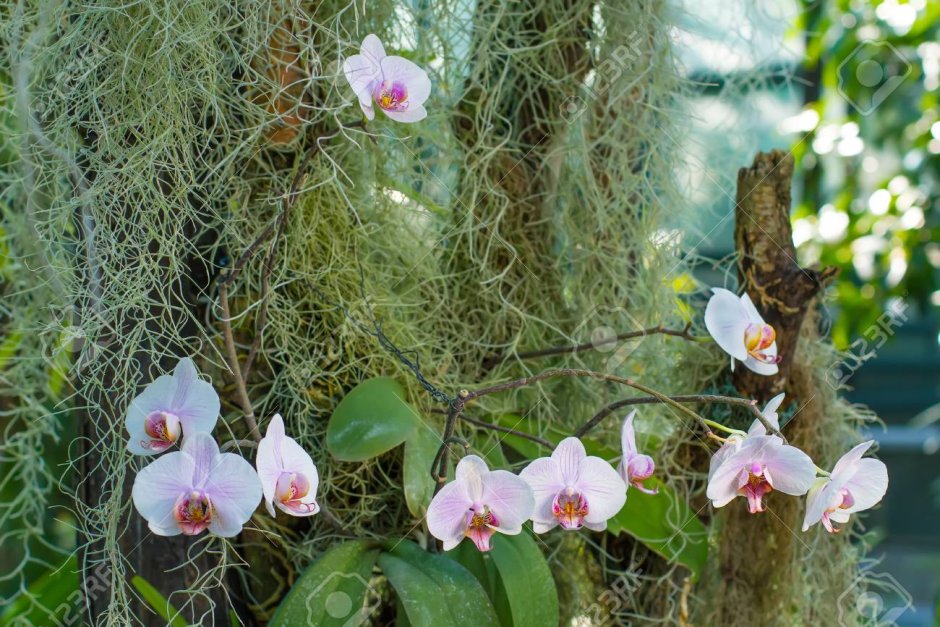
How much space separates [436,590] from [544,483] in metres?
0.11

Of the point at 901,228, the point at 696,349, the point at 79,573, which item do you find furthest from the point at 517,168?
the point at 901,228

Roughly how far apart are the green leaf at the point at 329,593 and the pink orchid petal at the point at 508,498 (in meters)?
0.13

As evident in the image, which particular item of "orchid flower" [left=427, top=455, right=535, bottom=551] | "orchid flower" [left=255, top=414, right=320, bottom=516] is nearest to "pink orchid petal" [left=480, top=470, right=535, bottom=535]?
"orchid flower" [left=427, top=455, right=535, bottom=551]

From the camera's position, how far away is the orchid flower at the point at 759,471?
1.82ft

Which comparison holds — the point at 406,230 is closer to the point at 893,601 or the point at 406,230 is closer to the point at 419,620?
the point at 419,620

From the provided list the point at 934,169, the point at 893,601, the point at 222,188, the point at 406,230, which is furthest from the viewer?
the point at 893,601

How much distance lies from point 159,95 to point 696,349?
0.51m

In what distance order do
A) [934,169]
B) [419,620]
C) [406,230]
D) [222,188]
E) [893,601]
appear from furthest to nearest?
[893,601] → [934,169] → [406,230] → [222,188] → [419,620]

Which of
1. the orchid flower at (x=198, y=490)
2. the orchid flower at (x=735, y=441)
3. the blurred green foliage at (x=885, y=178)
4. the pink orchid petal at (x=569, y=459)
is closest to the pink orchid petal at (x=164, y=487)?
the orchid flower at (x=198, y=490)

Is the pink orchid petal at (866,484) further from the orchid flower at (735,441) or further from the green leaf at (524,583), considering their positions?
the green leaf at (524,583)

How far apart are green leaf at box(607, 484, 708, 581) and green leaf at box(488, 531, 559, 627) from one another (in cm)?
11

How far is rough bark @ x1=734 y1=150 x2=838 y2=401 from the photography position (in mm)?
771

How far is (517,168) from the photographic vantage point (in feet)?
2.77

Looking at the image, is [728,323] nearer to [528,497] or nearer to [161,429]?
[528,497]
